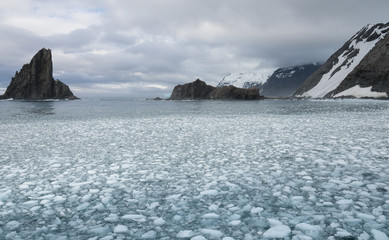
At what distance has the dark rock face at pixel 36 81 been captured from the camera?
15150 centimetres

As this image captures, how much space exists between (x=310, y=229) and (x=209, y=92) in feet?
495

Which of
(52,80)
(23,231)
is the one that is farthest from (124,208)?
(52,80)

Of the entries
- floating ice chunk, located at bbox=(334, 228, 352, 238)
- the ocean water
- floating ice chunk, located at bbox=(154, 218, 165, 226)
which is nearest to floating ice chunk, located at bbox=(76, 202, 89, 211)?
A: the ocean water

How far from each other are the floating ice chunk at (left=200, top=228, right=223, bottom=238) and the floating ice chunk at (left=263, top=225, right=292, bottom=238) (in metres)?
0.74

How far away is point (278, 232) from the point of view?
4465 mm

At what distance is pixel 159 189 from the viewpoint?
22.2ft

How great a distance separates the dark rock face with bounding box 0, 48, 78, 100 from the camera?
497 ft

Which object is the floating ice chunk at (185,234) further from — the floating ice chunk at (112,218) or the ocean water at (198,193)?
the floating ice chunk at (112,218)

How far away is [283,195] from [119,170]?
16.7 ft

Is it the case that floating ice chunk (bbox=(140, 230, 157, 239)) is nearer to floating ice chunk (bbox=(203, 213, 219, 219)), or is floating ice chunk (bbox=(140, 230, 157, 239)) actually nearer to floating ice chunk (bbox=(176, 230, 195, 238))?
floating ice chunk (bbox=(176, 230, 195, 238))

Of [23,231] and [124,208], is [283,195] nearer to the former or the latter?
[124,208]

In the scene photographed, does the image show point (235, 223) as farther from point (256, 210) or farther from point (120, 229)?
point (120, 229)

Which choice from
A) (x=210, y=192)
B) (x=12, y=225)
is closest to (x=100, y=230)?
(x=12, y=225)

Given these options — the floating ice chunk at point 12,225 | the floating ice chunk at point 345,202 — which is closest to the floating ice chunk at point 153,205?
the floating ice chunk at point 12,225
